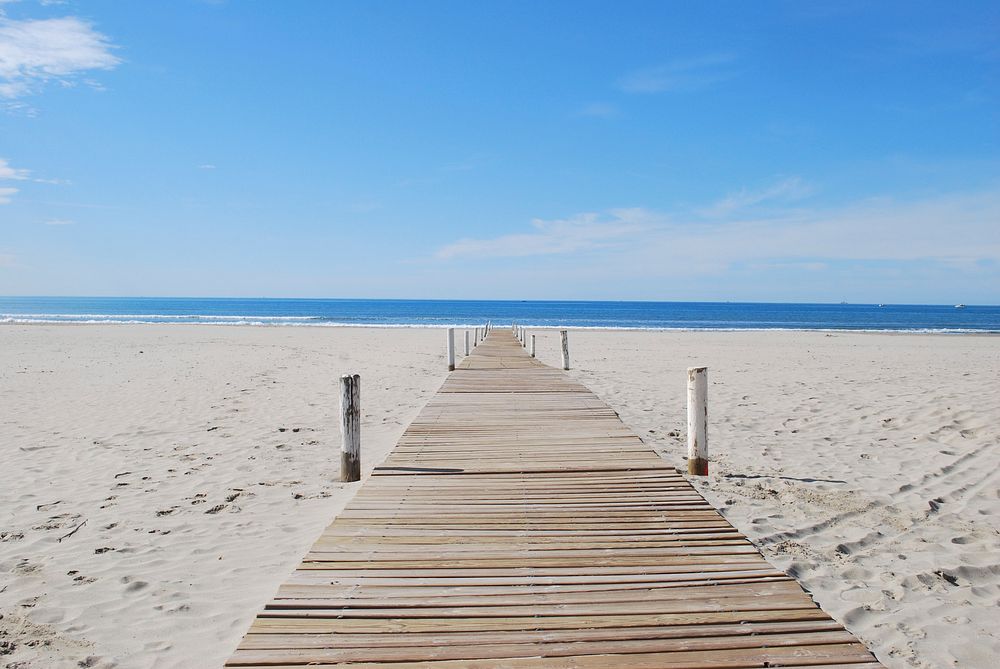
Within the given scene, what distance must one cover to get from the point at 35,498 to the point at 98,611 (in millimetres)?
2793

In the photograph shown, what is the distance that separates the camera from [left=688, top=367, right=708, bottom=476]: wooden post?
6125 mm

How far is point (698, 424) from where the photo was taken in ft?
20.2

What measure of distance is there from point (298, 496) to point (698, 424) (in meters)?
4.07

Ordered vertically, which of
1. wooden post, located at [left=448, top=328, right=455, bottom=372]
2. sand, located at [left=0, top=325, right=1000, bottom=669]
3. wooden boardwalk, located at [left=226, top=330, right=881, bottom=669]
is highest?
wooden post, located at [left=448, top=328, right=455, bottom=372]

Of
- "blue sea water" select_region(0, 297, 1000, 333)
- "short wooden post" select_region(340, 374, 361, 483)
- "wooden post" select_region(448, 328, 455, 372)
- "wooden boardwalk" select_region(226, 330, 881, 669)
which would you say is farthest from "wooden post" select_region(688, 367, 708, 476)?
"blue sea water" select_region(0, 297, 1000, 333)

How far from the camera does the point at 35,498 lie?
5.68 metres

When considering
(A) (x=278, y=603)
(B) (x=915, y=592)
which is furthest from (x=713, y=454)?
(A) (x=278, y=603)

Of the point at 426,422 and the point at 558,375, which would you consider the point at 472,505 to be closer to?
the point at 426,422

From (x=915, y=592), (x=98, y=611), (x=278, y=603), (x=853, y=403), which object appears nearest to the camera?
(x=278, y=603)

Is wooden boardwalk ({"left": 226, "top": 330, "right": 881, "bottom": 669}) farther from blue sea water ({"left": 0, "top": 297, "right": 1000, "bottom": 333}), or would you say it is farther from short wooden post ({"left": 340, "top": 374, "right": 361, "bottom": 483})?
blue sea water ({"left": 0, "top": 297, "right": 1000, "bottom": 333})

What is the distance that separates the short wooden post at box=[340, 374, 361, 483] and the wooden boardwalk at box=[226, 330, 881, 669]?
2.44 ft

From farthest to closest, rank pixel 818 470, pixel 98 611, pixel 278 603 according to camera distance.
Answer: pixel 818 470, pixel 98 611, pixel 278 603

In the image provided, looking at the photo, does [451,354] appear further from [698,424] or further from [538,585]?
[538,585]

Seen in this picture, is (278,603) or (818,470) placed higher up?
(278,603)
